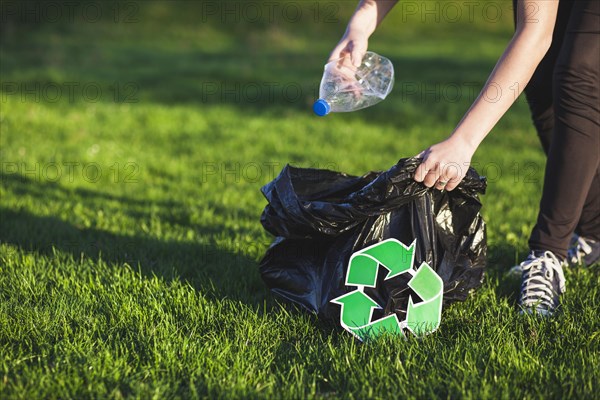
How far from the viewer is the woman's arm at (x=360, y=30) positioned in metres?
2.90

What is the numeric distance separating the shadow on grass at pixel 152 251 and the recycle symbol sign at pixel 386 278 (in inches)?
20.5

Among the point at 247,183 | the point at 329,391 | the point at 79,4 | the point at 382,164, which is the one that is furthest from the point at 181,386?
the point at 79,4

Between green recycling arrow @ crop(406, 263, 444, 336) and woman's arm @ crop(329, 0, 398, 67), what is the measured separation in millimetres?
965

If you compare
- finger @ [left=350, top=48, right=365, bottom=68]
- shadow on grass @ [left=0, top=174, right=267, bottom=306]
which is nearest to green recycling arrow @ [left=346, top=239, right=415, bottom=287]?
shadow on grass @ [left=0, top=174, right=267, bottom=306]

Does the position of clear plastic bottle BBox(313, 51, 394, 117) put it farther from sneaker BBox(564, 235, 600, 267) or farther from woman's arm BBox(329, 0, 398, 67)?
sneaker BBox(564, 235, 600, 267)

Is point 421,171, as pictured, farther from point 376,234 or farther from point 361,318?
point 361,318

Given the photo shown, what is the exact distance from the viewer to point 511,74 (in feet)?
8.23

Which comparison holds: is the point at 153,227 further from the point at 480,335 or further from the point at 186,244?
the point at 480,335

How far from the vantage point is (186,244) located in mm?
3639

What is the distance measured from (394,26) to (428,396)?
19069mm

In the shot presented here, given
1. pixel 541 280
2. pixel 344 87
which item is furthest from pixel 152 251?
pixel 541 280

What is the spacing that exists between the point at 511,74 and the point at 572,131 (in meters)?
0.61

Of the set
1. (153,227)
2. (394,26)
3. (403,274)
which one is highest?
(394,26)

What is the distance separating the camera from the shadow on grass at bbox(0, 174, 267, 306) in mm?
3084
